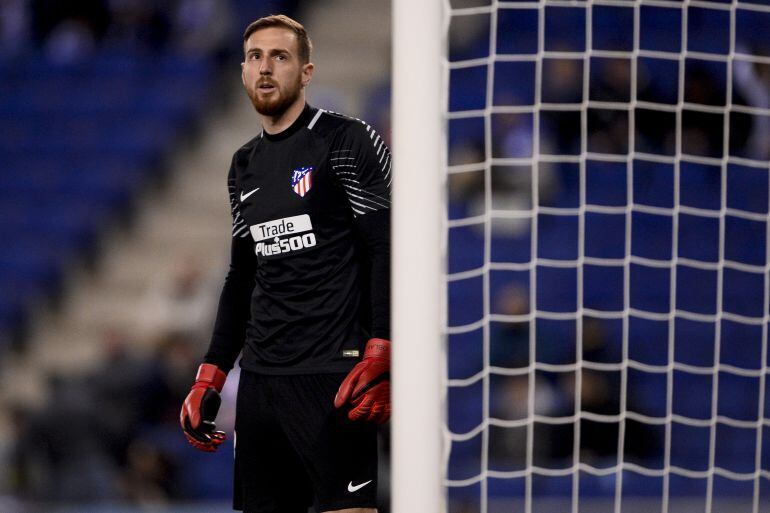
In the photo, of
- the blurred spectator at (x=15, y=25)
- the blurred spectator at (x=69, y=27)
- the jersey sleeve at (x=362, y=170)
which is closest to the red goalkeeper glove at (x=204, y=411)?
the jersey sleeve at (x=362, y=170)

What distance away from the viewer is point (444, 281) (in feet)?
8.38

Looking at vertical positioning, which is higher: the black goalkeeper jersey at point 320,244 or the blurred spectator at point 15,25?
Answer: the blurred spectator at point 15,25

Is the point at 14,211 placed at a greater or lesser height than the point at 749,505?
greater

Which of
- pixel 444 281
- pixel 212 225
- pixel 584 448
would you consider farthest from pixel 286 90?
pixel 212 225

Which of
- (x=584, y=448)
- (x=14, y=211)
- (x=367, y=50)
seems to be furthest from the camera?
(x=367, y=50)

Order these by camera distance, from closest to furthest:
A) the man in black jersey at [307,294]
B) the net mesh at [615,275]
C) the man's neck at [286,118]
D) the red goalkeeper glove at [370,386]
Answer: the red goalkeeper glove at [370,386]
the man in black jersey at [307,294]
the man's neck at [286,118]
the net mesh at [615,275]

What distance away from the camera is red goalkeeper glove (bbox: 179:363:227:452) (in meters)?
3.10

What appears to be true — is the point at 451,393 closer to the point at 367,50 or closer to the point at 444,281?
the point at 367,50

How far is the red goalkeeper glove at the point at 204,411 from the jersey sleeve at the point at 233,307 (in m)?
0.04

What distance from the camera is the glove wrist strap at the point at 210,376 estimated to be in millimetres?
3156

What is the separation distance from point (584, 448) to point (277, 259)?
2.63 meters

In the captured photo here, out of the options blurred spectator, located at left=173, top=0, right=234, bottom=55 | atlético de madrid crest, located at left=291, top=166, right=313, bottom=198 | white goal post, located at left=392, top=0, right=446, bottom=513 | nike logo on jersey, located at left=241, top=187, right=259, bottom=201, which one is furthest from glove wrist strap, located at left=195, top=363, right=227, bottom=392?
blurred spectator, located at left=173, top=0, right=234, bottom=55

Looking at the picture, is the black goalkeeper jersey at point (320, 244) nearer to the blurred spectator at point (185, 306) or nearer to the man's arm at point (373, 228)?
the man's arm at point (373, 228)

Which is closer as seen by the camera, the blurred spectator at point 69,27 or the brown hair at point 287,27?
the brown hair at point 287,27
